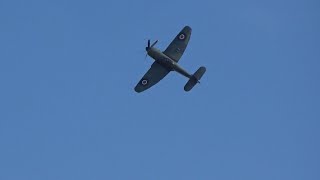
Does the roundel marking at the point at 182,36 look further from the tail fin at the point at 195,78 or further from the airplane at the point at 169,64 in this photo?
the tail fin at the point at 195,78

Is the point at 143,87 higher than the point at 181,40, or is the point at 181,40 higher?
the point at 181,40

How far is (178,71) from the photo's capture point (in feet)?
282

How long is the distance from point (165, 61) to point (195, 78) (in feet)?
12.1

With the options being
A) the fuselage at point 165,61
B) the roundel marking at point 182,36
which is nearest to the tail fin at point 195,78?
the fuselage at point 165,61

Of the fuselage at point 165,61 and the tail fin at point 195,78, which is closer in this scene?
the fuselage at point 165,61

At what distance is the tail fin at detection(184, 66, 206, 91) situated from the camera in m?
85.4

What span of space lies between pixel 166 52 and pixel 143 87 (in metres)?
4.65

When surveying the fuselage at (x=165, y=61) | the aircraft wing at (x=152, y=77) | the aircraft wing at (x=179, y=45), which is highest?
the aircraft wing at (x=179, y=45)

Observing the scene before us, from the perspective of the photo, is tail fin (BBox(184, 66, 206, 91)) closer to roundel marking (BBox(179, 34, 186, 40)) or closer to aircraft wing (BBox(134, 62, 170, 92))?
aircraft wing (BBox(134, 62, 170, 92))

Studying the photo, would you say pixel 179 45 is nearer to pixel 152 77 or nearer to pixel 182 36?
pixel 182 36

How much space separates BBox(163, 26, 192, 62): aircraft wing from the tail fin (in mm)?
2900

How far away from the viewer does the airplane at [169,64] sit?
85438 millimetres

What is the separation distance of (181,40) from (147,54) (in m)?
5.02

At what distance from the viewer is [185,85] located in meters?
85.9
